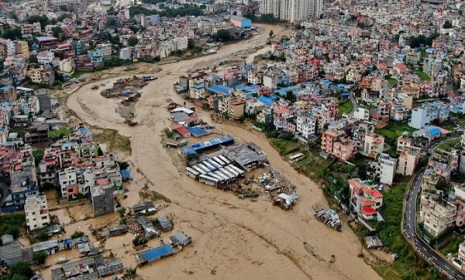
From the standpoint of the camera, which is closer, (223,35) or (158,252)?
(158,252)

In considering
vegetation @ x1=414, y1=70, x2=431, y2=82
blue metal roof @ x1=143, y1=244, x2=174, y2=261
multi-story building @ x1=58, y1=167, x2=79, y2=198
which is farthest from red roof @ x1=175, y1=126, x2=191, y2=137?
vegetation @ x1=414, y1=70, x2=431, y2=82

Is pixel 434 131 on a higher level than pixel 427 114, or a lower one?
lower

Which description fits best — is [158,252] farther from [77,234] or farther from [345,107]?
[345,107]

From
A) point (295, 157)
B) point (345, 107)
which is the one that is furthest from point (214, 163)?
point (345, 107)

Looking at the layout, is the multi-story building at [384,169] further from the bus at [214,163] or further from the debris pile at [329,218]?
the bus at [214,163]

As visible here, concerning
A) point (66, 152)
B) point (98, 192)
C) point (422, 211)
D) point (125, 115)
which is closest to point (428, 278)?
point (422, 211)

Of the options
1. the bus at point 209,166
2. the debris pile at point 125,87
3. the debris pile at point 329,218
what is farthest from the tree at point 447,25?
the debris pile at point 329,218

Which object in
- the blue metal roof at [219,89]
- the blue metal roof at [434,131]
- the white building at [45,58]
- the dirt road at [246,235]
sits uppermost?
the white building at [45,58]
